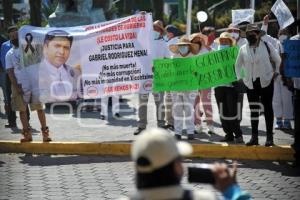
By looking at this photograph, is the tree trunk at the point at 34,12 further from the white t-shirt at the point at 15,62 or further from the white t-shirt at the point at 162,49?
the white t-shirt at the point at 15,62

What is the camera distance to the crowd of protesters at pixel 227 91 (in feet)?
30.7

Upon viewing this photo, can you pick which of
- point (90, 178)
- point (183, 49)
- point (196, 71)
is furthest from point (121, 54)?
point (90, 178)

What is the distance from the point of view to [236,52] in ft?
34.1

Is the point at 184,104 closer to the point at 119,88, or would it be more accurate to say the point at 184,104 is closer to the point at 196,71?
the point at 196,71

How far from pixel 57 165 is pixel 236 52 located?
326 centimetres

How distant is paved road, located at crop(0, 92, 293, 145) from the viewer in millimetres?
11352

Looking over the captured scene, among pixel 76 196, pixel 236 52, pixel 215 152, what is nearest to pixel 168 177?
pixel 76 196

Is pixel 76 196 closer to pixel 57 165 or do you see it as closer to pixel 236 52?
pixel 57 165

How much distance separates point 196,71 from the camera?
10758 mm

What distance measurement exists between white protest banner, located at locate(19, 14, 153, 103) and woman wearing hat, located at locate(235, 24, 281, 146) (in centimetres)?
206

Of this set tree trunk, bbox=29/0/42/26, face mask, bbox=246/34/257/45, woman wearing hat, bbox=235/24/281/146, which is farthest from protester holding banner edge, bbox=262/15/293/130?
tree trunk, bbox=29/0/42/26

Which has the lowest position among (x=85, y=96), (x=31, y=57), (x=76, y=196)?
(x=76, y=196)

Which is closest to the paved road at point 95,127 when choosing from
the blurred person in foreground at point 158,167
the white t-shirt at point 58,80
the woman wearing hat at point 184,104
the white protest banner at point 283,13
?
the woman wearing hat at point 184,104

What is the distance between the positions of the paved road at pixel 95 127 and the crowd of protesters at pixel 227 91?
368mm
